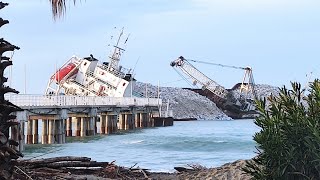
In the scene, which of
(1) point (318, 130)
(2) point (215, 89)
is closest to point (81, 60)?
(2) point (215, 89)

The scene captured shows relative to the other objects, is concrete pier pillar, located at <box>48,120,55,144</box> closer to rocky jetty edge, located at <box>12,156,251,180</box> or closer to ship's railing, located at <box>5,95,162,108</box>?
ship's railing, located at <box>5,95,162,108</box>

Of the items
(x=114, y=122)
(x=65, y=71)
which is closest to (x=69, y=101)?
(x=114, y=122)

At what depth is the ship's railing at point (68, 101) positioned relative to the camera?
1617 inches

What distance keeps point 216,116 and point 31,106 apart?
282 feet

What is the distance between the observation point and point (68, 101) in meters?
49.2

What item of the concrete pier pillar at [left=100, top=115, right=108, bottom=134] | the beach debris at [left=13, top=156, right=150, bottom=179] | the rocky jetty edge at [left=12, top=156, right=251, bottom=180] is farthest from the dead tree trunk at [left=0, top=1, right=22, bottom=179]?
the concrete pier pillar at [left=100, top=115, right=108, bottom=134]

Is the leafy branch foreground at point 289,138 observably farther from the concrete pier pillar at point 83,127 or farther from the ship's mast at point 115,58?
the ship's mast at point 115,58

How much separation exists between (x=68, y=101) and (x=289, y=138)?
4193 cm

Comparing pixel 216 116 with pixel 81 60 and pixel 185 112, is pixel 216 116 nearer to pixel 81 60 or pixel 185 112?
pixel 185 112

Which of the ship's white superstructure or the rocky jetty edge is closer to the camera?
the rocky jetty edge

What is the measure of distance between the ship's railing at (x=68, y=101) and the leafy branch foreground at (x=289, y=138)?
2429 centimetres

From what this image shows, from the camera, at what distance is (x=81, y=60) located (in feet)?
249

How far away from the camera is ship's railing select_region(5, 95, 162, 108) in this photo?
1617 inches

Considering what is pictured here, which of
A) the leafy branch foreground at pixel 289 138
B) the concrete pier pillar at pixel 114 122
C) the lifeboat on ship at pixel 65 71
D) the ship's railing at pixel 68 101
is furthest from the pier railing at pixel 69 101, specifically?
the leafy branch foreground at pixel 289 138
